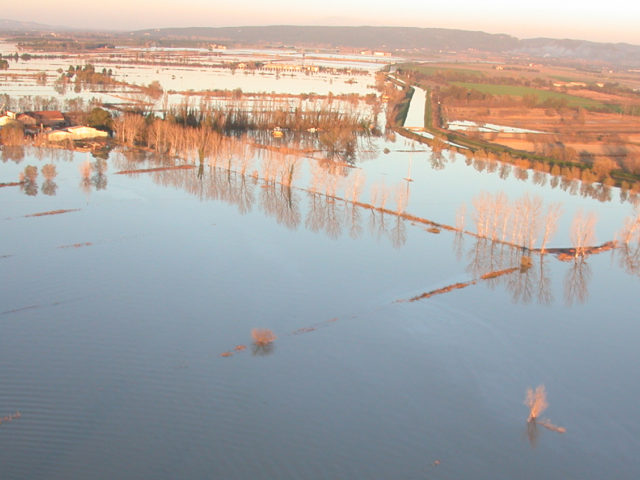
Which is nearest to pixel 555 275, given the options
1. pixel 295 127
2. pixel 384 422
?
pixel 384 422

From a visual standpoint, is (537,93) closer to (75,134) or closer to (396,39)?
(75,134)

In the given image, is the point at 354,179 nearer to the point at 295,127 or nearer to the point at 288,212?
the point at 288,212

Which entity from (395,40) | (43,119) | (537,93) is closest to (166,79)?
(43,119)

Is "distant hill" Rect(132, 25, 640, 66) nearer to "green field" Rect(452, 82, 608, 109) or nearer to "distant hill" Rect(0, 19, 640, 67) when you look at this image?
"distant hill" Rect(0, 19, 640, 67)

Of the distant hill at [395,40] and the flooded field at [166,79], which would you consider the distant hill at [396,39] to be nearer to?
the distant hill at [395,40]

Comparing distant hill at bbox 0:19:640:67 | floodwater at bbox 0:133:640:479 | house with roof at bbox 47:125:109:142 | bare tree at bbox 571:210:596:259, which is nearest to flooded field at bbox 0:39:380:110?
house with roof at bbox 47:125:109:142

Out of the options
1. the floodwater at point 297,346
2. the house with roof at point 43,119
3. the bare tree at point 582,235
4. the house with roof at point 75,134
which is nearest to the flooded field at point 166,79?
the house with roof at point 43,119

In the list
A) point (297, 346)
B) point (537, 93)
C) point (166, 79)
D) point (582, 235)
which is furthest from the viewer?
point (537, 93)
